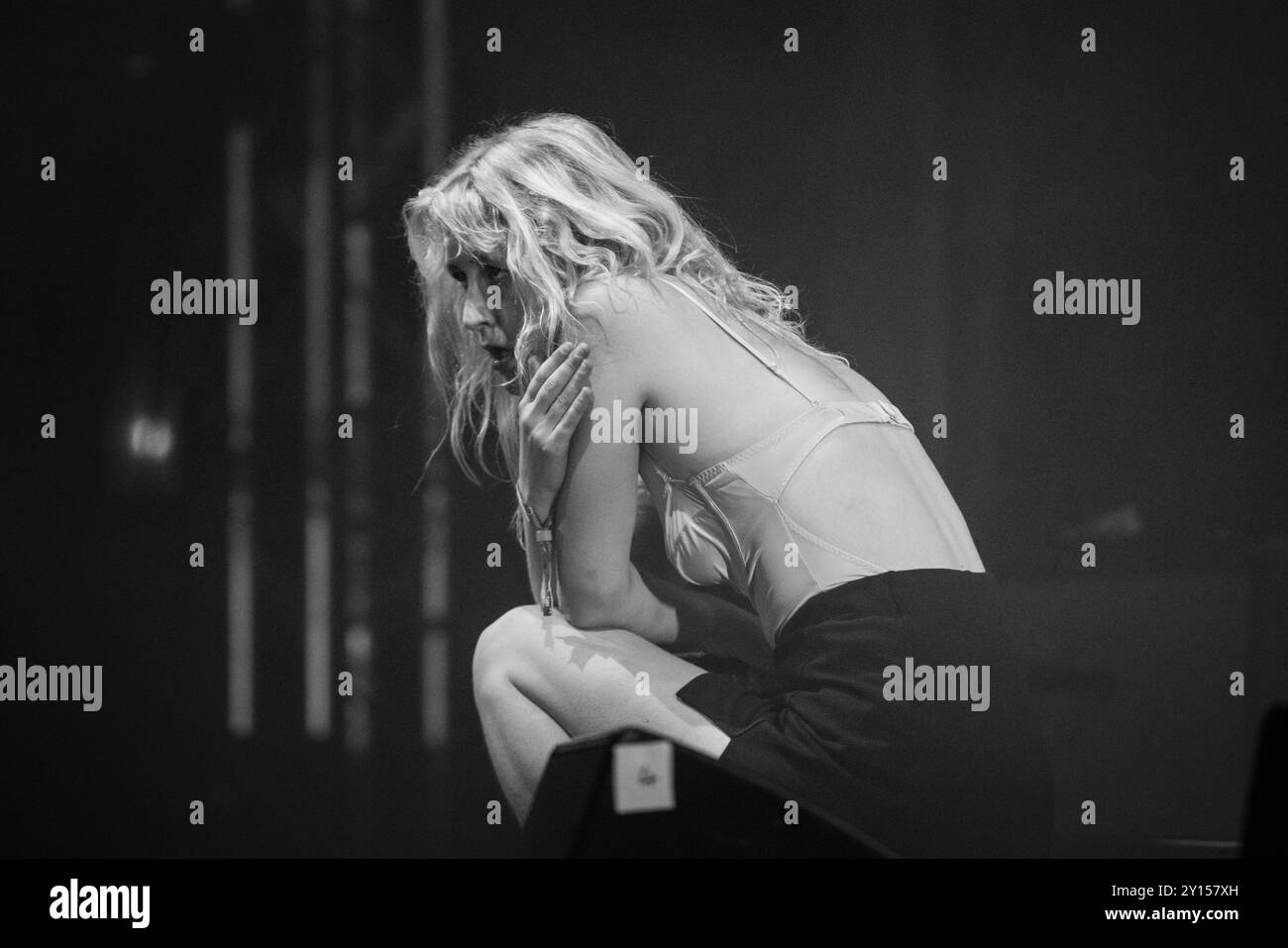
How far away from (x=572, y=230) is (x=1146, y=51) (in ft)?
3.78

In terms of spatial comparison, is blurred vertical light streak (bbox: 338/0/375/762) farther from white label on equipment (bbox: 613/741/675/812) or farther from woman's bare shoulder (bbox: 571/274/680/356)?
white label on equipment (bbox: 613/741/675/812)

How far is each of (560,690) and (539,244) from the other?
0.77 metres

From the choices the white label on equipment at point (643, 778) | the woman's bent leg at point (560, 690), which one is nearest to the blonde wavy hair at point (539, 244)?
the woman's bent leg at point (560, 690)

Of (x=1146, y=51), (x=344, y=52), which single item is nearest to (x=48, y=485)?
(x=344, y=52)

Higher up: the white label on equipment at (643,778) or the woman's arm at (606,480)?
the woman's arm at (606,480)

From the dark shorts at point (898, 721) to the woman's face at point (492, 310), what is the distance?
0.66 m

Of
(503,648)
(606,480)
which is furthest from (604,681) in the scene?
(606,480)

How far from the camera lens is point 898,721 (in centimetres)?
205

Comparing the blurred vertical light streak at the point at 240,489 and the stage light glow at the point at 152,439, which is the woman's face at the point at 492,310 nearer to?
the blurred vertical light streak at the point at 240,489

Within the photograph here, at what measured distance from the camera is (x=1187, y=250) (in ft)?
7.53

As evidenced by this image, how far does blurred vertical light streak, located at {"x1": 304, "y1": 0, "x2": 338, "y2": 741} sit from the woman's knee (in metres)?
0.29

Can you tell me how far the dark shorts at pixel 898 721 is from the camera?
202 cm

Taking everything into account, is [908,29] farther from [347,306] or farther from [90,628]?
[90,628]

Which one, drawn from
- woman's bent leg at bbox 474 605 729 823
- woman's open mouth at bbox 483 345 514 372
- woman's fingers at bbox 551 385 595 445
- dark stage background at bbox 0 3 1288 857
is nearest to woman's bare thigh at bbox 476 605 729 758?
woman's bent leg at bbox 474 605 729 823
